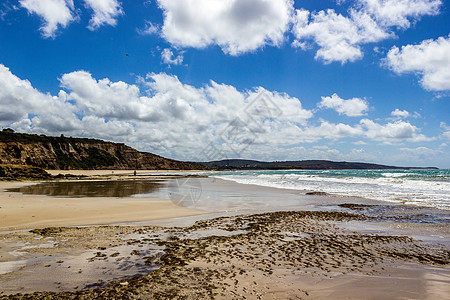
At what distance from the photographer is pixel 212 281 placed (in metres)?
4.32

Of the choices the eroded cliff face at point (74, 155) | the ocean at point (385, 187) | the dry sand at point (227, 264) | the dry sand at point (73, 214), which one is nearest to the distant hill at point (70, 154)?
the eroded cliff face at point (74, 155)

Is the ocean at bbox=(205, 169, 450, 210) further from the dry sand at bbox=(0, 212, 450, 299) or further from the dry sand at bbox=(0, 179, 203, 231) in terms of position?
the dry sand at bbox=(0, 179, 203, 231)

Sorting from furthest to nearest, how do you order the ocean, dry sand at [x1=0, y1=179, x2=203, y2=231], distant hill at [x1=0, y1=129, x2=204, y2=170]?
distant hill at [x1=0, y1=129, x2=204, y2=170]
the ocean
dry sand at [x1=0, y1=179, x2=203, y2=231]

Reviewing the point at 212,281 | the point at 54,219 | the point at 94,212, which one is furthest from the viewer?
the point at 94,212

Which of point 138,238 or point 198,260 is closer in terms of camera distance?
point 198,260

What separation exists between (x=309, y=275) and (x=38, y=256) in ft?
18.0

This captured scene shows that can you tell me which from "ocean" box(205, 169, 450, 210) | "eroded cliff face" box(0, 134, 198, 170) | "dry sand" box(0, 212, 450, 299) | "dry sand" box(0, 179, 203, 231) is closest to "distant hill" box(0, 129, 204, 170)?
"eroded cliff face" box(0, 134, 198, 170)

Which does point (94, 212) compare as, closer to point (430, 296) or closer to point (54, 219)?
point (54, 219)

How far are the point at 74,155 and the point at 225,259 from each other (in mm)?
92989

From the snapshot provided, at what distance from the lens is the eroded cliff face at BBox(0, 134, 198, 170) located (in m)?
61.1

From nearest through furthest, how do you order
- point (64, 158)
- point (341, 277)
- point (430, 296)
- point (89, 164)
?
point (430, 296)
point (341, 277)
point (64, 158)
point (89, 164)

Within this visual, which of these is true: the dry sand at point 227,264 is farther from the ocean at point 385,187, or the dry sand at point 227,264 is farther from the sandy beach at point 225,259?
the ocean at point 385,187

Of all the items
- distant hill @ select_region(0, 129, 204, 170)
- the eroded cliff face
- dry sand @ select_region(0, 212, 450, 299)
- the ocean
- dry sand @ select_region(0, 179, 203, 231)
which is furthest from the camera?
distant hill @ select_region(0, 129, 204, 170)

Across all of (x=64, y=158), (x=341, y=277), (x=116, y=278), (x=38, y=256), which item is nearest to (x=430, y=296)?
(x=341, y=277)
